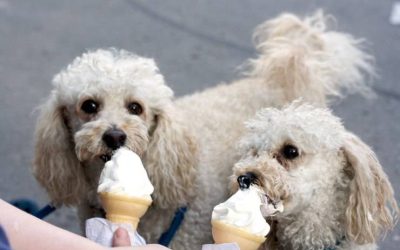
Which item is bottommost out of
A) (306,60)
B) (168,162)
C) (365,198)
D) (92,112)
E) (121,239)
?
(121,239)

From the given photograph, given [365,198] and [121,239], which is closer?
[121,239]

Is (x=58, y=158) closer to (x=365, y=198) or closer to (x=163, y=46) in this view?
(x=365, y=198)

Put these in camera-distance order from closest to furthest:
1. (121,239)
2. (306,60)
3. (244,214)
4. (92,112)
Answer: (121,239)
(244,214)
(92,112)
(306,60)

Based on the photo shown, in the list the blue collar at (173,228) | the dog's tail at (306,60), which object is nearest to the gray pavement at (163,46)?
the dog's tail at (306,60)

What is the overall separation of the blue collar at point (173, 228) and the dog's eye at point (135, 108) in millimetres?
457

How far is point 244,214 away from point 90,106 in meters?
1.09

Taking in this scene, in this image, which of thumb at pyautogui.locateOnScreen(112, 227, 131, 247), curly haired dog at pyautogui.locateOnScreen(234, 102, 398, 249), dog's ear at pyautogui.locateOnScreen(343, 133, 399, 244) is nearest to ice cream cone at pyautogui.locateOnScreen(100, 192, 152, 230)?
thumb at pyautogui.locateOnScreen(112, 227, 131, 247)

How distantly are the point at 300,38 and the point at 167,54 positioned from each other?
2140 millimetres

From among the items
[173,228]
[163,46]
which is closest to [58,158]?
[173,228]

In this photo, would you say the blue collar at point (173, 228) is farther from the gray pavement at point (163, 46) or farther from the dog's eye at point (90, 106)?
the gray pavement at point (163, 46)

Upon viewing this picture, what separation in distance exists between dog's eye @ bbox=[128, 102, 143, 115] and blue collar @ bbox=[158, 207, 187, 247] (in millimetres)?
457

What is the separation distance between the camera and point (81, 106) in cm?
338

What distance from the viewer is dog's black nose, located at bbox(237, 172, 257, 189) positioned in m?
2.69

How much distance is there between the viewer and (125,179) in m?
2.60
